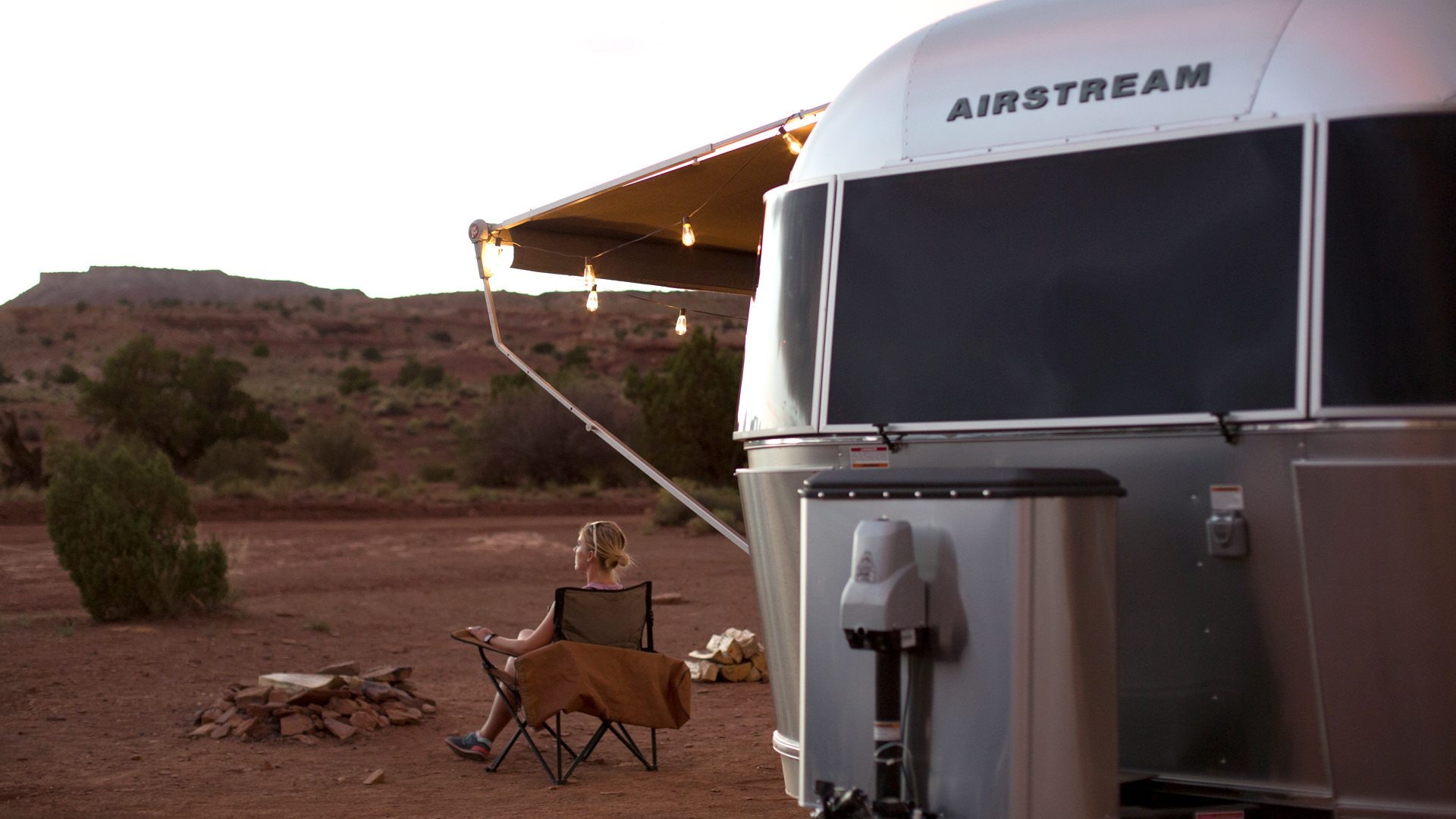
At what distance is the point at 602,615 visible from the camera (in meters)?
6.53

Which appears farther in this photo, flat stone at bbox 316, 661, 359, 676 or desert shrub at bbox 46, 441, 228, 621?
desert shrub at bbox 46, 441, 228, 621

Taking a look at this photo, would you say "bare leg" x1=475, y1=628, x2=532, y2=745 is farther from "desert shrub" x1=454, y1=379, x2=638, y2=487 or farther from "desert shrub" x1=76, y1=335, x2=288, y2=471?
"desert shrub" x1=76, y1=335, x2=288, y2=471

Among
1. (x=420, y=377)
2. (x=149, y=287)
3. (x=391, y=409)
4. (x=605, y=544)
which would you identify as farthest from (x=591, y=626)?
(x=149, y=287)

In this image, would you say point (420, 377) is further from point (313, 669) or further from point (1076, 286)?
point (1076, 286)

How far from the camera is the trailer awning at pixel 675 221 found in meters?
6.60

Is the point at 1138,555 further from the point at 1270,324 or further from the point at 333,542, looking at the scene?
the point at 333,542

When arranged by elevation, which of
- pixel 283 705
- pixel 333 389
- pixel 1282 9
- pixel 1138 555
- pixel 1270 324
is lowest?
pixel 283 705

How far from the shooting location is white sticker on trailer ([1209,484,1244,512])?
371 centimetres

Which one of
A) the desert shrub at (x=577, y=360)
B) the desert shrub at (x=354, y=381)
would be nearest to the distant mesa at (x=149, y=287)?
the desert shrub at (x=577, y=360)

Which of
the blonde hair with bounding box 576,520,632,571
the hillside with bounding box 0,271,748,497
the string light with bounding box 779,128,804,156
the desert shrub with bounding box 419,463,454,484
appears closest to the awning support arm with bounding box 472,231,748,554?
the blonde hair with bounding box 576,520,632,571

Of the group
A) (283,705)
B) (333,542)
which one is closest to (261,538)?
(333,542)

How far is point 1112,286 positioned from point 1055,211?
297 millimetres

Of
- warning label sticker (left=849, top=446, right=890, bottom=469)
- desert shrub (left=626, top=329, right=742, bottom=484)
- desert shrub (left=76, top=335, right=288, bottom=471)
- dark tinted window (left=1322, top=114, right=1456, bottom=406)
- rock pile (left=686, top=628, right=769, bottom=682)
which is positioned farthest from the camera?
desert shrub (left=76, top=335, right=288, bottom=471)

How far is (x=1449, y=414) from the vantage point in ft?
11.4
